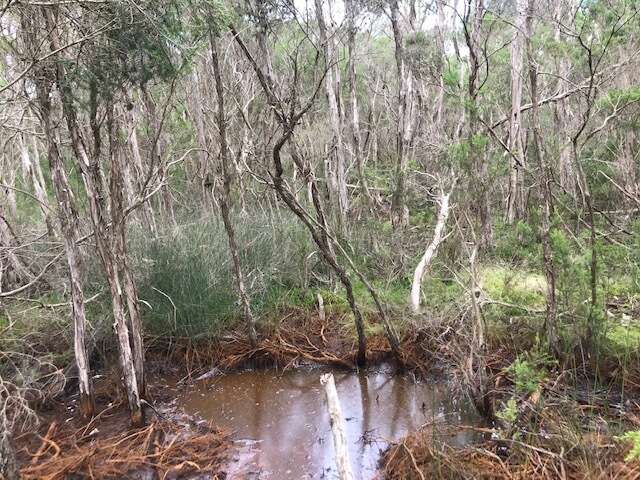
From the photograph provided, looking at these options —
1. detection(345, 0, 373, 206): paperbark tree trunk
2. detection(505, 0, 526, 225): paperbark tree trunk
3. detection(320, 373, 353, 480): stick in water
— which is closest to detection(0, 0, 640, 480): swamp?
detection(320, 373, 353, 480): stick in water

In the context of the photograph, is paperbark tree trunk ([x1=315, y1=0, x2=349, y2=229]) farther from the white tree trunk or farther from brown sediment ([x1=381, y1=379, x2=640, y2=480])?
brown sediment ([x1=381, y1=379, x2=640, y2=480])

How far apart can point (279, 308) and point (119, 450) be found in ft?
9.35

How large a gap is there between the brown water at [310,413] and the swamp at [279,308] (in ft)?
0.09

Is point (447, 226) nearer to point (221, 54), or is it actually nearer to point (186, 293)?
point (186, 293)

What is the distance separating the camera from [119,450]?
13.4 ft

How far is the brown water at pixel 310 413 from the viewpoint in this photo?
4.12 metres

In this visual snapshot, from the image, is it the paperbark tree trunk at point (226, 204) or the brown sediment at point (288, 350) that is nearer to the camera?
the paperbark tree trunk at point (226, 204)

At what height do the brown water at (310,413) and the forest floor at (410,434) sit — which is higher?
the forest floor at (410,434)

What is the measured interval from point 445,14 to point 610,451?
11.4 m

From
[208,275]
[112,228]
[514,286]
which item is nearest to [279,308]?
[208,275]

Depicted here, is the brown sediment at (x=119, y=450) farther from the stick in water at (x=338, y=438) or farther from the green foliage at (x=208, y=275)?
the stick in water at (x=338, y=438)

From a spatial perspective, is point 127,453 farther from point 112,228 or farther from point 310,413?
point 112,228

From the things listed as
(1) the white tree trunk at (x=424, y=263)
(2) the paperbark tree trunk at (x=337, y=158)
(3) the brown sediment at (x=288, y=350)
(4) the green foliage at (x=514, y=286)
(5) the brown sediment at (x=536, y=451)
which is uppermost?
(2) the paperbark tree trunk at (x=337, y=158)

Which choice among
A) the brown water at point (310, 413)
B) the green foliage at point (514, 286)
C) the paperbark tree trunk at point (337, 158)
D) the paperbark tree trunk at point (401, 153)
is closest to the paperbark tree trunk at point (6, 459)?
the brown water at point (310, 413)
